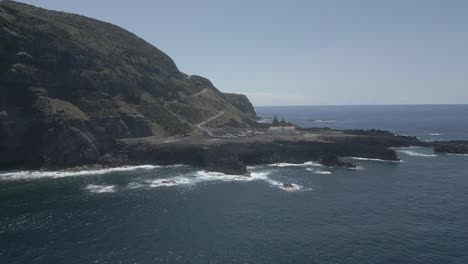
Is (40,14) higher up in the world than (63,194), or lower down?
higher up

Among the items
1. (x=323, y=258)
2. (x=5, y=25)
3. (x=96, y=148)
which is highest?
(x=5, y=25)

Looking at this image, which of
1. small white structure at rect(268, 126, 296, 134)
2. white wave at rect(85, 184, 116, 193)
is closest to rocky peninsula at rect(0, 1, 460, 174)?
small white structure at rect(268, 126, 296, 134)

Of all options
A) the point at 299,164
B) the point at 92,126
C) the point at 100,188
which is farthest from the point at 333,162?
the point at 92,126

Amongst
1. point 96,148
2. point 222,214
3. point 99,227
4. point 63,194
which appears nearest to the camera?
point 99,227

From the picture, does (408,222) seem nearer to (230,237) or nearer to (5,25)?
(230,237)

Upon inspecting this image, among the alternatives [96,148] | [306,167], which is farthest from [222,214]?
[96,148]

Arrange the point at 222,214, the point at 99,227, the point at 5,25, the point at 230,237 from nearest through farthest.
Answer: the point at 230,237, the point at 99,227, the point at 222,214, the point at 5,25

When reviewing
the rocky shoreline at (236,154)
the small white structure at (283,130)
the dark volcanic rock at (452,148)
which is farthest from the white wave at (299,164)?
the dark volcanic rock at (452,148)

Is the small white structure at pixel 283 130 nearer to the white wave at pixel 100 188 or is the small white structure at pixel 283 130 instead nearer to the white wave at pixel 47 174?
the white wave at pixel 47 174
